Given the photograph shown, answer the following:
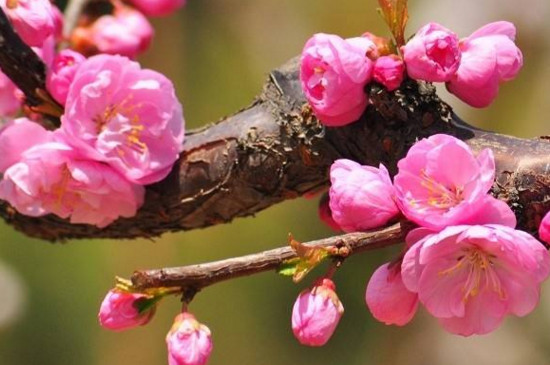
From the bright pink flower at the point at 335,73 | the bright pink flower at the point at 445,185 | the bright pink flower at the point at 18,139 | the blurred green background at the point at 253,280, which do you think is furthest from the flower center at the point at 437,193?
the blurred green background at the point at 253,280

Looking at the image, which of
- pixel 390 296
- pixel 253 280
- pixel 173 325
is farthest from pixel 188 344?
pixel 253 280

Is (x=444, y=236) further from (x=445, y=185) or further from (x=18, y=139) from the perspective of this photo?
(x=18, y=139)

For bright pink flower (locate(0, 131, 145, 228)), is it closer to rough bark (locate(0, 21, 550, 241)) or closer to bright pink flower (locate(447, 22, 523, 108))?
rough bark (locate(0, 21, 550, 241))

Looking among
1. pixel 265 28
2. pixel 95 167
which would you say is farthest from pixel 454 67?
pixel 265 28

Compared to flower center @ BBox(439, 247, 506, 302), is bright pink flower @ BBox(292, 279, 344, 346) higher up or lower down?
lower down

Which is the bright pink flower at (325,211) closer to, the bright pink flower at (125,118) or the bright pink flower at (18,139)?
the bright pink flower at (125,118)

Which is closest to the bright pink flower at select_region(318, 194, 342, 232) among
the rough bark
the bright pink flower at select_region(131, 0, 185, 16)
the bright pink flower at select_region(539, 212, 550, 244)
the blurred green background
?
the rough bark

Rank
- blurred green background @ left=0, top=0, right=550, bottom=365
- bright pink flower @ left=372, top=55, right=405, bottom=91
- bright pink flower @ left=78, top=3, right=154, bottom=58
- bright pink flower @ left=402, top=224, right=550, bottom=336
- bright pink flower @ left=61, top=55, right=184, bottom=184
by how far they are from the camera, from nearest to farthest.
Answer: bright pink flower @ left=402, top=224, right=550, bottom=336
bright pink flower @ left=372, top=55, right=405, bottom=91
bright pink flower @ left=61, top=55, right=184, bottom=184
bright pink flower @ left=78, top=3, right=154, bottom=58
blurred green background @ left=0, top=0, right=550, bottom=365
